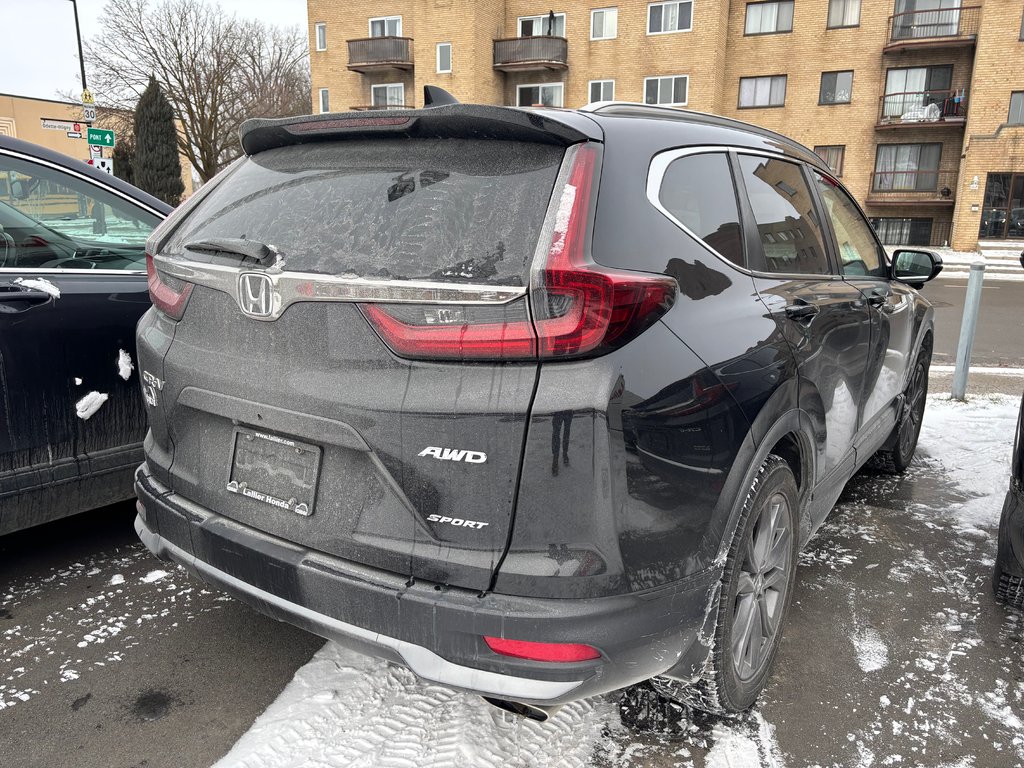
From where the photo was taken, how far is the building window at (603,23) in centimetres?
3431

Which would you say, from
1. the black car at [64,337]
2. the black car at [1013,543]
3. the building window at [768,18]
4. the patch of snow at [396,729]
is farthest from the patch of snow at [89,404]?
the building window at [768,18]

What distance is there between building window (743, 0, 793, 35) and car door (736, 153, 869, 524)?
3469cm

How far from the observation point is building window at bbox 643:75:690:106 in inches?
1308

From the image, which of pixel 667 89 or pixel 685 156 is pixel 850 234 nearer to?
pixel 685 156

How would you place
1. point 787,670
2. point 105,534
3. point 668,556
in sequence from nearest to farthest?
point 668,556 → point 787,670 → point 105,534

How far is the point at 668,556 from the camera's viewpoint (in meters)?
1.82

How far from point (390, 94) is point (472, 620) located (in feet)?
130

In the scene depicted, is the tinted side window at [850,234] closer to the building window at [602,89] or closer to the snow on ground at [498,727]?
the snow on ground at [498,727]

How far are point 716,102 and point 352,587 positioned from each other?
35106 millimetres

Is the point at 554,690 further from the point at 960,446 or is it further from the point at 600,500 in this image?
the point at 960,446

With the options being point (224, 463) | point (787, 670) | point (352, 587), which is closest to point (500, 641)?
point (352, 587)

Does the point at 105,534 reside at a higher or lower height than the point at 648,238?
lower

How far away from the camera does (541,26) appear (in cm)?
3569

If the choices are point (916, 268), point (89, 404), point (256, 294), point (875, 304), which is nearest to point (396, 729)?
point (256, 294)
